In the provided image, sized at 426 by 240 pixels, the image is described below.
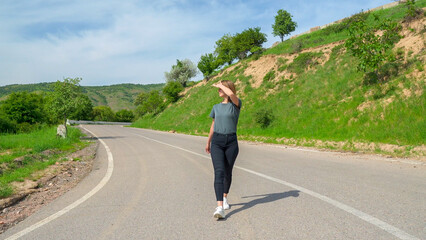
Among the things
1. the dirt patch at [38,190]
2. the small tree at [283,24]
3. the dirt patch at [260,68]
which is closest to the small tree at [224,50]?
the small tree at [283,24]

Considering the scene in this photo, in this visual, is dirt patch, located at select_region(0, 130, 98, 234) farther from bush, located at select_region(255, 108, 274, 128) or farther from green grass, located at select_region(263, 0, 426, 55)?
green grass, located at select_region(263, 0, 426, 55)

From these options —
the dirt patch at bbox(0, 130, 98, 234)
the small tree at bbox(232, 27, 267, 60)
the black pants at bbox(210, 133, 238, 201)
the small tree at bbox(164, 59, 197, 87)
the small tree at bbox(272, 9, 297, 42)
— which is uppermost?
the small tree at bbox(272, 9, 297, 42)

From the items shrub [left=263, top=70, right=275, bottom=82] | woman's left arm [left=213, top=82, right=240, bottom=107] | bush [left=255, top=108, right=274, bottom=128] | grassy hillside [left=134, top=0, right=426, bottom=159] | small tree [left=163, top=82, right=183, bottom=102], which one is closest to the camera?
woman's left arm [left=213, top=82, right=240, bottom=107]

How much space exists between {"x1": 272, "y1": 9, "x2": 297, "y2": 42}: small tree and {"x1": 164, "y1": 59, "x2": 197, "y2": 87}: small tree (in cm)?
2102

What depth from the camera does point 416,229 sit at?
3.28 metres

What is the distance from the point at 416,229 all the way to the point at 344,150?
895 centimetres

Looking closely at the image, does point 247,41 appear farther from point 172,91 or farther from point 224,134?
point 224,134

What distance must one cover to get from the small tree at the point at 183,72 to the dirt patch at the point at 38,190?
58.5 meters

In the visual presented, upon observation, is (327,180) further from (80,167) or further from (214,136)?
(80,167)

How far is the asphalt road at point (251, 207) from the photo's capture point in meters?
3.50

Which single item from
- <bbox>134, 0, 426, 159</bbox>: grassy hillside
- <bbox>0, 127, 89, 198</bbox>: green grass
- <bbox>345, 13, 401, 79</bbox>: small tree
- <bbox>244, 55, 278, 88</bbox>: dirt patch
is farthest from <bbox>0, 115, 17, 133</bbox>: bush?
<bbox>345, 13, 401, 79</bbox>: small tree

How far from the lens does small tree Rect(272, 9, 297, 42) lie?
213 ft

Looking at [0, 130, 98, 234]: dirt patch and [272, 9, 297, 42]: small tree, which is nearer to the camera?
[0, 130, 98, 234]: dirt patch

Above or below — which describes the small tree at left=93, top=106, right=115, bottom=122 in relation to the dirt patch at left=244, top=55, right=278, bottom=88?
below
